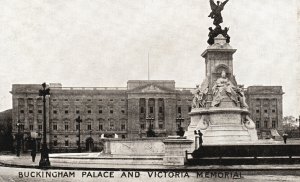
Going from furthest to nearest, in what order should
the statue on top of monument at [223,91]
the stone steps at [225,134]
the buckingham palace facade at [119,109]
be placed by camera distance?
the buckingham palace facade at [119,109], the statue on top of monument at [223,91], the stone steps at [225,134]

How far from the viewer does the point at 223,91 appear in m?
38.4

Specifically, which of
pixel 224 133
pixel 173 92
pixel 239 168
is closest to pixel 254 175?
pixel 239 168

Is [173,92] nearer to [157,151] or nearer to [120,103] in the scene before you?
[120,103]

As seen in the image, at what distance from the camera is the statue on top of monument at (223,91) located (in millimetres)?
38375

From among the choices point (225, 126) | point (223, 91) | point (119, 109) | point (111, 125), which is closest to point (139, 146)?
point (225, 126)

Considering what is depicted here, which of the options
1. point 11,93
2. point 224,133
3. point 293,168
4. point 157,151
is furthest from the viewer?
point 11,93

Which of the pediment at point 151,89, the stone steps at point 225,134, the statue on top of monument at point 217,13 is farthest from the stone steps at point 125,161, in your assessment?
Result: the pediment at point 151,89

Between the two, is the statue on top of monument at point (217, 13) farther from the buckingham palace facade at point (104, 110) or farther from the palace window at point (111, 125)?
the palace window at point (111, 125)

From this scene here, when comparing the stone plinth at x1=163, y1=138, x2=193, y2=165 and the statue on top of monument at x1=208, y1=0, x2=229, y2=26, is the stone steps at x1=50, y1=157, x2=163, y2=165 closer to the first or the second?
the stone plinth at x1=163, y1=138, x2=193, y2=165

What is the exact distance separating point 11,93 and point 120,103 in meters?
26.4

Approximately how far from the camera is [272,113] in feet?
446

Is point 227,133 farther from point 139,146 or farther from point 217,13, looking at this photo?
point 217,13

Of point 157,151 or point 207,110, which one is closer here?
point 207,110

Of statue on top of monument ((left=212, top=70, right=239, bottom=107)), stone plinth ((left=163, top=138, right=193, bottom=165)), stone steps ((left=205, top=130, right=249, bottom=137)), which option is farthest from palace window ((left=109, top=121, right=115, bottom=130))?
stone plinth ((left=163, top=138, right=193, bottom=165))
